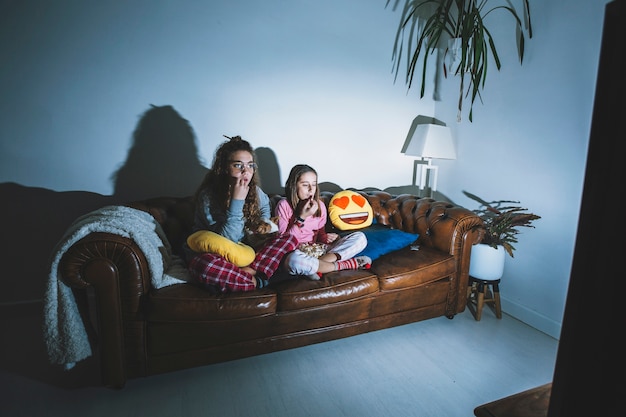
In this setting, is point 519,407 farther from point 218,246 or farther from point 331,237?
point 331,237

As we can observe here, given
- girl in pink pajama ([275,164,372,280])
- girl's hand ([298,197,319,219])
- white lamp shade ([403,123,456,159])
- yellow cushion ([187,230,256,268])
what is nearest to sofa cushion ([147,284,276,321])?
yellow cushion ([187,230,256,268])

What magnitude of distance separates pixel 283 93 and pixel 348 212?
1.03 m

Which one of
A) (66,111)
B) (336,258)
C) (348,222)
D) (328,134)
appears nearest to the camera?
(336,258)

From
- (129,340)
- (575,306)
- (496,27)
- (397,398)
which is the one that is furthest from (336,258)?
(496,27)

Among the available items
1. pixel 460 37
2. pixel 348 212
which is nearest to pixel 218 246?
pixel 348 212

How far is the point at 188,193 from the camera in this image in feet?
7.93

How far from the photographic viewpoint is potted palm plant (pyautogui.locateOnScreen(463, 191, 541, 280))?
2.14 m

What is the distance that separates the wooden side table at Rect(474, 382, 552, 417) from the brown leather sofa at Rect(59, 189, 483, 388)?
1.05 metres

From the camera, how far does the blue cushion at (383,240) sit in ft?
6.77

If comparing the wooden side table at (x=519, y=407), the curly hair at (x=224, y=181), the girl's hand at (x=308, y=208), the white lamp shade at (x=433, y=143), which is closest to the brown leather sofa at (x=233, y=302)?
the curly hair at (x=224, y=181)

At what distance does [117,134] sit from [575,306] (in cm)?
247

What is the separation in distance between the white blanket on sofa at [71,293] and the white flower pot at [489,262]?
6.04 feet

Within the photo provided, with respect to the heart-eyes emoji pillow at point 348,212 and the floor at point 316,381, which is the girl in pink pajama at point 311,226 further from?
the floor at point 316,381

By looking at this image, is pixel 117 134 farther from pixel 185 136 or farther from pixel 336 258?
pixel 336 258
